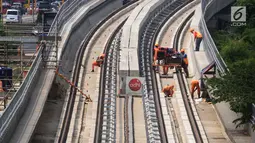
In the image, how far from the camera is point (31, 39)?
2586 cm

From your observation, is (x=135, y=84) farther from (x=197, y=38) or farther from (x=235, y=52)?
(x=197, y=38)

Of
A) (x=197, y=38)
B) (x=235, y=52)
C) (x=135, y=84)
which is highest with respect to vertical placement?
(x=197, y=38)

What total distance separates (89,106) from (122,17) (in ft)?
51.9

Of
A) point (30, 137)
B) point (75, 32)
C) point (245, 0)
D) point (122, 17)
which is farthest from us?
point (122, 17)

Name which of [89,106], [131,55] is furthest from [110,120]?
[131,55]

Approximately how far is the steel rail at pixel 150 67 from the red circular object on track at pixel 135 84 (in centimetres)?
35

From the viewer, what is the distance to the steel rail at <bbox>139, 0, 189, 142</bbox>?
2011 cm

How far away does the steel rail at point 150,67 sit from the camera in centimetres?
2011

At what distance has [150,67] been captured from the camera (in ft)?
88.4

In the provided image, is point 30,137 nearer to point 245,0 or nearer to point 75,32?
point 75,32

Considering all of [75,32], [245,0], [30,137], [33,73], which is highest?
[245,0]

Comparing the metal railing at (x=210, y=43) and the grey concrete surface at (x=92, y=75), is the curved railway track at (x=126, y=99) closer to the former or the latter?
the grey concrete surface at (x=92, y=75)

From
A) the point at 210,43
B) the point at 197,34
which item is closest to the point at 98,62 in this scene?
the point at 197,34

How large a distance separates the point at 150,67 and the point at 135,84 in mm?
5342
